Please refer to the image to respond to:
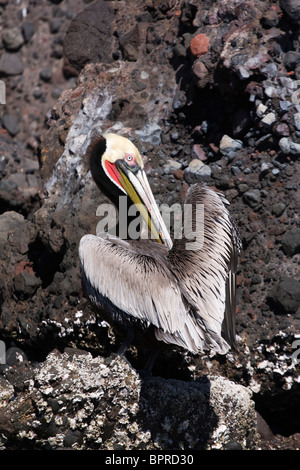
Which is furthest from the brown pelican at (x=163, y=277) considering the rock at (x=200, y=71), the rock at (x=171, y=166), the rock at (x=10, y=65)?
Answer: the rock at (x=10, y=65)

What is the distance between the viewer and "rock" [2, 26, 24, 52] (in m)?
8.02

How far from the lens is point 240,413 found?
4812mm

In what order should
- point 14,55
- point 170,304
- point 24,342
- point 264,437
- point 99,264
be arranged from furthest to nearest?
point 14,55, point 24,342, point 264,437, point 99,264, point 170,304

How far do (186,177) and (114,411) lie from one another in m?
2.36

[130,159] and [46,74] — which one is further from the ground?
[46,74]

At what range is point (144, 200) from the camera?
17.4 feet

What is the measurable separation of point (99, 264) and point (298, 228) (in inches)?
72.0

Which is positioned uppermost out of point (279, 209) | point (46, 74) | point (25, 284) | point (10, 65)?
point (10, 65)

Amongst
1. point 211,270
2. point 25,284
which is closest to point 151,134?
point 25,284

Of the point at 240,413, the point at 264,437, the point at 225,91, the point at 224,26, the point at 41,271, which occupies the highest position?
the point at 224,26

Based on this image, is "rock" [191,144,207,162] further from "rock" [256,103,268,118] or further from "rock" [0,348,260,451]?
"rock" [0,348,260,451]

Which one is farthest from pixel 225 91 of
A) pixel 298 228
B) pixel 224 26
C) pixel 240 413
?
pixel 240 413

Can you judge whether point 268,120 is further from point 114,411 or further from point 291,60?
point 114,411

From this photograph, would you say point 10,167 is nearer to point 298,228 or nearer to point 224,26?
point 224,26
